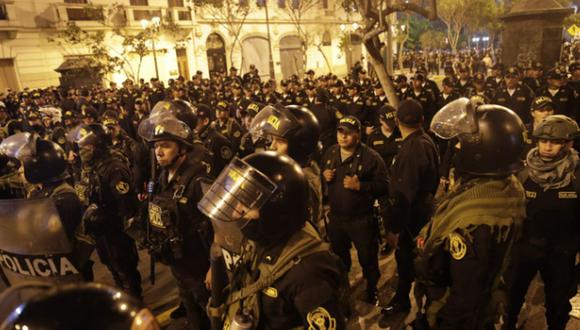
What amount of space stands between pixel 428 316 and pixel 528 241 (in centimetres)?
131

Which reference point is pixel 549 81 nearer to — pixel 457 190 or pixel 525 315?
pixel 525 315

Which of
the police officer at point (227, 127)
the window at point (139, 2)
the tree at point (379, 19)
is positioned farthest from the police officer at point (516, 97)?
the window at point (139, 2)

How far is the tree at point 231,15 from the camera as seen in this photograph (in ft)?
99.2

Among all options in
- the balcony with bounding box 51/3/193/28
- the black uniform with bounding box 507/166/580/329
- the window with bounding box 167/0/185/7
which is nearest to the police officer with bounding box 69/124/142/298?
the black uniform with bounding box 507/166/580/329

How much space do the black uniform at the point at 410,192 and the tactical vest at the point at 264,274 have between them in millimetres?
2109

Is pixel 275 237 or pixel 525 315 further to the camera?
pixel 525 315

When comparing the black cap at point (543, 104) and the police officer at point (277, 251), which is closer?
the police officer at point (277, 251)

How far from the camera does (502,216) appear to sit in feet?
7.81

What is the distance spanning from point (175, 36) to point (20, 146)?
25758mm

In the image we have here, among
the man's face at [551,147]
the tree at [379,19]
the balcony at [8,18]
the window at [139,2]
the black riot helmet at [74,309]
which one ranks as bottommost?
the man's face at [551,147]

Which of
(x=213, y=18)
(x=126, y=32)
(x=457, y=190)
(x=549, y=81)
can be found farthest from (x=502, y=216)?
(x=213, y=18)

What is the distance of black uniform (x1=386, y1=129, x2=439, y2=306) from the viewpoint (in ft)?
12.9

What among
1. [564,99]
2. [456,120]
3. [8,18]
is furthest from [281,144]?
[8,18]

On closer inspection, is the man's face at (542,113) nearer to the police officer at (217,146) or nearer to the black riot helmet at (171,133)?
the police officer at (217,146)
